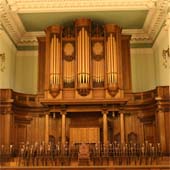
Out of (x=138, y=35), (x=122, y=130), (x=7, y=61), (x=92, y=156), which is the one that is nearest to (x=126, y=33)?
(x=138, y=35)

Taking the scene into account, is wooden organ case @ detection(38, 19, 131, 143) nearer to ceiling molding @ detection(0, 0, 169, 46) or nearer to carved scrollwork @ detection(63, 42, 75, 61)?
carved scrollwork @ detection(63, 42, 75, 61)

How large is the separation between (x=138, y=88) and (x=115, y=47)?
7.76 feet

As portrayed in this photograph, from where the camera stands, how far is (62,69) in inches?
555

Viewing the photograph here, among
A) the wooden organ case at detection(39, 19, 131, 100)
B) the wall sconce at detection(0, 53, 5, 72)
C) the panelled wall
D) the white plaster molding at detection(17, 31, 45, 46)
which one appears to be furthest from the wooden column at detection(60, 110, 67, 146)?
the white plaster molding at detection(17, 31, 45, 46)

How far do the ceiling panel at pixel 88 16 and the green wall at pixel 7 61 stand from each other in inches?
39.5

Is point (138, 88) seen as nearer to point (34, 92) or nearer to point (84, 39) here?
point (84, 39)

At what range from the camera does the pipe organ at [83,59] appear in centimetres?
1373

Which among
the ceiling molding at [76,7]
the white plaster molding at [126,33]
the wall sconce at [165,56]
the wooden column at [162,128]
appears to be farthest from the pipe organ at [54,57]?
the wall sconce at [165,56]

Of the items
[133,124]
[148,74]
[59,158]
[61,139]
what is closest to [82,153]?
[59,158]

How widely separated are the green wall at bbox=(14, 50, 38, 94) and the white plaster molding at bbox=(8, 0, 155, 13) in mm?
2670

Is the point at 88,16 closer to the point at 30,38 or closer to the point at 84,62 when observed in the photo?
the point at 84,62

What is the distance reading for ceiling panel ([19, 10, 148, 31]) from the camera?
46.7ft

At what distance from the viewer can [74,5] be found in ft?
44.6

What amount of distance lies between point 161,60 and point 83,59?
10.2 feet
